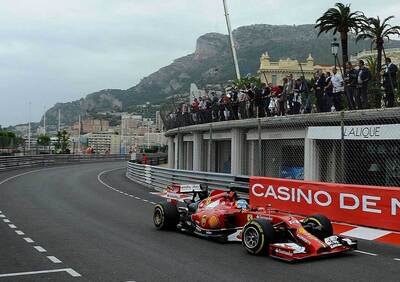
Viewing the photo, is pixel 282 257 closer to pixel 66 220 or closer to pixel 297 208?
pixel 297 208

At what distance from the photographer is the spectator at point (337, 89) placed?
15290mm

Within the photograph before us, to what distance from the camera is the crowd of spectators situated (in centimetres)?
1443

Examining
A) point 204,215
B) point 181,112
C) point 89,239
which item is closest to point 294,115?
point 204,215

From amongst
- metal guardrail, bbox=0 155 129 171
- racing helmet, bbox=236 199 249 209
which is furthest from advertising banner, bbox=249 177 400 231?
metal guardrail, bbox=0 155 129 171

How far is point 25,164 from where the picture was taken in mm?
47188

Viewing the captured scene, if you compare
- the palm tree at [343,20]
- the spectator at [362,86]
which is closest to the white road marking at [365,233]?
the spectator at [362,86]

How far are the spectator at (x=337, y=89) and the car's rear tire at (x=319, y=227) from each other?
630cm

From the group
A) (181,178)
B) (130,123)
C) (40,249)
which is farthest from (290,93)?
(130,123)

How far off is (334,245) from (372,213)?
3.00 meters

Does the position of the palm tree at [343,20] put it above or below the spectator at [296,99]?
above

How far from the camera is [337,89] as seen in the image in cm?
1534

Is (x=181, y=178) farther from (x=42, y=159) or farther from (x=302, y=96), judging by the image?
(x=42, y=159)

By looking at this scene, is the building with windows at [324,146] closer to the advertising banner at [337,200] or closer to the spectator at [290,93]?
the spectator at [290,93]

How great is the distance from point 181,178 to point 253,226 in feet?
42.4
